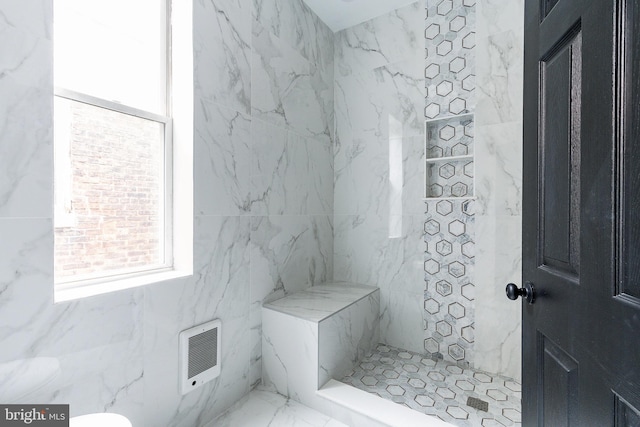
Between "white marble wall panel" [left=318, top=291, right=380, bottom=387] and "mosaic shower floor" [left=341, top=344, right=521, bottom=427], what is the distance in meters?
0.08

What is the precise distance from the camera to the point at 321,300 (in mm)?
1817

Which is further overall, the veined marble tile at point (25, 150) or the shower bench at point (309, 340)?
the shower bench at point (309, 340)

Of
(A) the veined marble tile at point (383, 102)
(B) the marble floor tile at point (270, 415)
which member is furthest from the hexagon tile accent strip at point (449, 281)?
(B) the marble floor tile at point (270, 415)

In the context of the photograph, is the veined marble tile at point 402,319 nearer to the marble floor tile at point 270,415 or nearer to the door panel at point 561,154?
the marble floor tile at point 270,415

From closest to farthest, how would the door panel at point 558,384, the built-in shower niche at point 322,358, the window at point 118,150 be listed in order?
the door panel at point 558,384 → the window at point 118,150 → the built-in shower niche at point 322,358

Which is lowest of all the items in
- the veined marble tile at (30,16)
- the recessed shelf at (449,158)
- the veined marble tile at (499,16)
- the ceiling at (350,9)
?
the recessed shelf at (449,158)

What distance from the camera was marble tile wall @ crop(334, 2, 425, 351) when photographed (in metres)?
1.99

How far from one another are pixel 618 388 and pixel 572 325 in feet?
0.48

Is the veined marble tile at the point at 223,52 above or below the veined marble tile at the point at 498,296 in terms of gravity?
above

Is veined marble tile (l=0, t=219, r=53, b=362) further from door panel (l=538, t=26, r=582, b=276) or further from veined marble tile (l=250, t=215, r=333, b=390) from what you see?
door panel (l=538, t=26, r=582, b=276)

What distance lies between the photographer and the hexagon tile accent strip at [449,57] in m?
1.79

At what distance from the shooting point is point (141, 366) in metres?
1.15

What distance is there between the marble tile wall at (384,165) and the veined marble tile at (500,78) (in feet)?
1.15

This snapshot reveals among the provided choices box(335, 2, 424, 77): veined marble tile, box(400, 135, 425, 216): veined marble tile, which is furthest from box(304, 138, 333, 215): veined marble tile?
box(335, 2, 424, 77): veined marble tile
